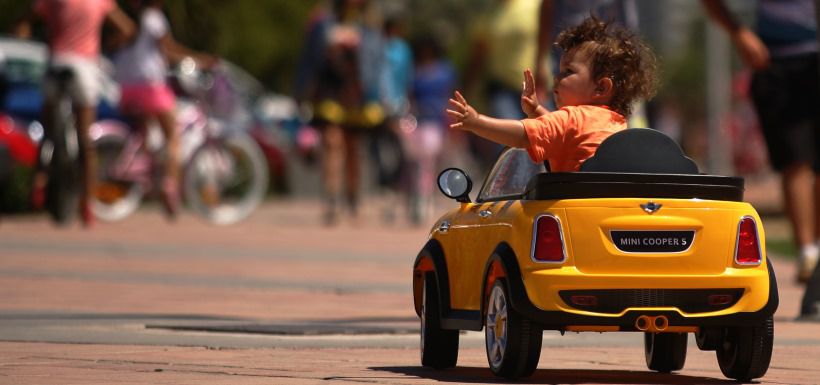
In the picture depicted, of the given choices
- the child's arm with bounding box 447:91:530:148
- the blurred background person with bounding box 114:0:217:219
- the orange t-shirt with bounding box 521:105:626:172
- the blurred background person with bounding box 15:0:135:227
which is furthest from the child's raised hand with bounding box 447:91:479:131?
the blurred background person with bounding box 114:0:217:219

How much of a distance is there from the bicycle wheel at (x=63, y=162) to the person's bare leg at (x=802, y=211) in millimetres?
6218

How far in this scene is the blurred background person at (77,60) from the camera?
15617 millimetres

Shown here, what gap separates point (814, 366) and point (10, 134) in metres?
11.9

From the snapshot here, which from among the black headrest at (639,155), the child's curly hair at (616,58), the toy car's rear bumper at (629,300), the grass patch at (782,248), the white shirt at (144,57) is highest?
the white shirt at (144,57)

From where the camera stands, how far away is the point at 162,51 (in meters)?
17.6

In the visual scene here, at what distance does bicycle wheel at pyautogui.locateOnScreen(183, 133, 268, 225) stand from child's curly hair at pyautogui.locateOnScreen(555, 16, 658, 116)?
37.2 feet

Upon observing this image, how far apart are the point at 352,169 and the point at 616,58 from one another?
12200 mm

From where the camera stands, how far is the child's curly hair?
261 inches

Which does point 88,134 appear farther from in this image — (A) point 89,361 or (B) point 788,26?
(A) point 89,361

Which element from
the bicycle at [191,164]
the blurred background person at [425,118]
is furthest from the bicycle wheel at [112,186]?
the blurred background person at [425,118]

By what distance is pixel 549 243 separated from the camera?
6.07 metres

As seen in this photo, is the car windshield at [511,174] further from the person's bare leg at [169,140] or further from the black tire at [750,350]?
the person's bare leg at [169,140]

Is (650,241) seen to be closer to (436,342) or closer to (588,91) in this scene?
(588,91)

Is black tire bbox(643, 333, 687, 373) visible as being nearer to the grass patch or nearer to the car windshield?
the car windshield
